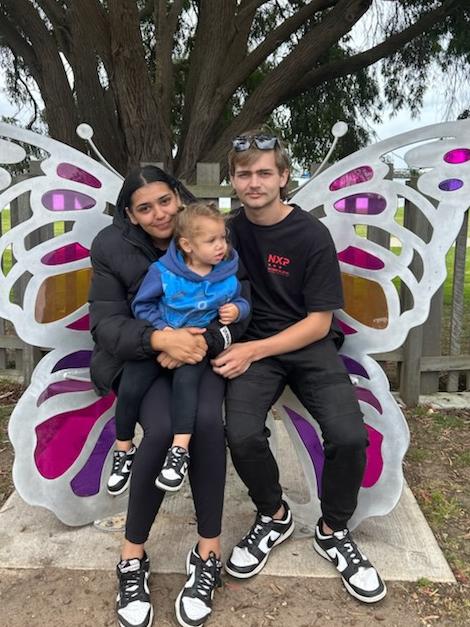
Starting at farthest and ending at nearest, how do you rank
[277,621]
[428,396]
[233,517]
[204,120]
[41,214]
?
[204,120]
[428,396]
[233,517]
[41,214]
[277,621]

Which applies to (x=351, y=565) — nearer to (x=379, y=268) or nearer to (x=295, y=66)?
(x=379, y=268)

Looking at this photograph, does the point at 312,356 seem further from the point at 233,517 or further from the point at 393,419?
the point at 233,517

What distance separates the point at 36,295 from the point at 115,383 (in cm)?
49

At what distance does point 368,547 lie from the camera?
2.57 metres

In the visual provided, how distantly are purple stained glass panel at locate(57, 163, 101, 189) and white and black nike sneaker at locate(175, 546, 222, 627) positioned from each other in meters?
1.52

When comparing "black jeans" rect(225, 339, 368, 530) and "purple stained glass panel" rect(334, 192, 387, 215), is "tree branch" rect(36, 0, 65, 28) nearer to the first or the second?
"purple stained glass panel" rect(334, 192, 387, 215)

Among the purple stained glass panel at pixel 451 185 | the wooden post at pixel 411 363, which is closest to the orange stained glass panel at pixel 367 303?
the purple stained glass panel at pixel 451 185

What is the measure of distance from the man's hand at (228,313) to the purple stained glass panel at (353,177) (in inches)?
28.7

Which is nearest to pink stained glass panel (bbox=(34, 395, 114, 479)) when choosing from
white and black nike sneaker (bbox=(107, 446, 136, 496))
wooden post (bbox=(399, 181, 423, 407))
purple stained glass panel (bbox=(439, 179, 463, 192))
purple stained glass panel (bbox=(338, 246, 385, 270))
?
white and black nike sneaker (bbox=(107, 446, 136, 496))

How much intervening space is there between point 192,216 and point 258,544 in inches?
50.3

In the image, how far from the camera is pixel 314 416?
2.38m

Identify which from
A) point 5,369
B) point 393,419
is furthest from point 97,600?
point 5,369

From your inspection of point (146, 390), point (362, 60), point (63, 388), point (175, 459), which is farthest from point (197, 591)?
point (362, 60)

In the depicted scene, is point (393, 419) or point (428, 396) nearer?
point (393, 419)
